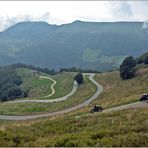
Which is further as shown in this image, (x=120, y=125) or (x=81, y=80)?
(x=81, y=80)

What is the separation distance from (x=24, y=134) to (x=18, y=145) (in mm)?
2569

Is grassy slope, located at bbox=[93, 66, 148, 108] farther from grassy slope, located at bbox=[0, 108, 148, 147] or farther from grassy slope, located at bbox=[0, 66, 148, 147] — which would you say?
grassy slope, located at bbox=[0, 108, 148, 147]

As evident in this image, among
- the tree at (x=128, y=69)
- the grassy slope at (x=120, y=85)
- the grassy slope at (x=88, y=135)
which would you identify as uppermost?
the tree at (x=128, y=69)

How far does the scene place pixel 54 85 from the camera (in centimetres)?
17888

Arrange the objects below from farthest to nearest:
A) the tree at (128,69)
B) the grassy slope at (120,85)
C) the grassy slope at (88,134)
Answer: the tree at (128,69)
the grassy slope at (120,85)
the grassy slope at (88,134)

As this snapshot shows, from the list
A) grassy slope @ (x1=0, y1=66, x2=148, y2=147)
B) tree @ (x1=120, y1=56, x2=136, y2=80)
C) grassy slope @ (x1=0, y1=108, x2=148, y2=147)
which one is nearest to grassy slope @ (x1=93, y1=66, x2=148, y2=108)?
tree @ (x1=120, y1=56, x2=136, y2=80)

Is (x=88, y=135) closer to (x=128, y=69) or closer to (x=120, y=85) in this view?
Answer: (x=120, y=85)

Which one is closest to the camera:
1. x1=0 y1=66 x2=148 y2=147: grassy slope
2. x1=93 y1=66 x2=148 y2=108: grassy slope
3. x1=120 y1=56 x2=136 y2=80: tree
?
x1=0 y1=66 x2=148 y2=147: grassy slope

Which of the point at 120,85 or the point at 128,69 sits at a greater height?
the point at 128,69

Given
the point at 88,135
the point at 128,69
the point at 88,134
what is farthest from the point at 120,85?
the point at 88,135

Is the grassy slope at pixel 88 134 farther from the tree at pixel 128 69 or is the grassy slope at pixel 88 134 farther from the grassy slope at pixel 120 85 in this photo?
the tree at pixel 128 69

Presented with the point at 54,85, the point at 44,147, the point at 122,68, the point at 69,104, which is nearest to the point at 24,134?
the point at 44,147

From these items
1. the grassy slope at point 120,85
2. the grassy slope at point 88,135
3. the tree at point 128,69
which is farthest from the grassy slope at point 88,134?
the tree at point 128,69

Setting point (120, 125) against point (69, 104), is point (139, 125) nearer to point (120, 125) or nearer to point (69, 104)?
point (120, 125)
